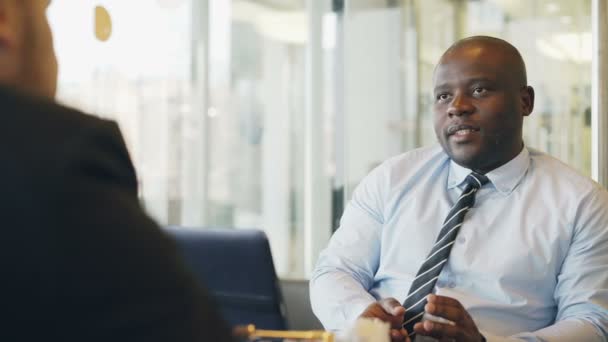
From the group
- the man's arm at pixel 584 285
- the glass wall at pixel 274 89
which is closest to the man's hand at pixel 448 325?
the man's arm at pixel 584 285

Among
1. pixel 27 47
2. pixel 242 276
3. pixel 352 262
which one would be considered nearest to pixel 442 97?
pixel 352 262

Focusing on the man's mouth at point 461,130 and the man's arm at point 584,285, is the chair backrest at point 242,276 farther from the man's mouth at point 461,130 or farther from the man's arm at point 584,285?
the man's mouth at point 461,130

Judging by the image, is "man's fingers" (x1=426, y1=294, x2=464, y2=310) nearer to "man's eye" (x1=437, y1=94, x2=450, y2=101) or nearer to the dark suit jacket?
"man's eye" (x1=437, y1=94, x2=450, y2=101)

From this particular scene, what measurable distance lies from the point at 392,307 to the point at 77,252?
1.11 meters

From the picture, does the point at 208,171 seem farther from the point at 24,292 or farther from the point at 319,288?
the point at 24,292

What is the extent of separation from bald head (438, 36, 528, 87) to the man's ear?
0.03 m

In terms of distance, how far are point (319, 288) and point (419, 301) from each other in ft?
0.88

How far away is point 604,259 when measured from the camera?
5.24 feet

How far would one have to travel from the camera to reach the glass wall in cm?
457

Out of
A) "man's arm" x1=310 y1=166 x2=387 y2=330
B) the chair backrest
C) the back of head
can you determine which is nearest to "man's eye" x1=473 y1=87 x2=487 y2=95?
"man's arm" x1=310 y1=166 x2=387 y2=330

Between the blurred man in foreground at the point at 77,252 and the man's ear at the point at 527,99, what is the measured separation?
159 centimetres

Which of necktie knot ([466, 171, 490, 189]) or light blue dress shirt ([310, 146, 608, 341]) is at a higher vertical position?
necktie knot ([466, 171, 490, 189])

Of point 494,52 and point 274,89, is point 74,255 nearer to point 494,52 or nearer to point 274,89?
point 494,52

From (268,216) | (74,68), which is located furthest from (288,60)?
(74,68)
